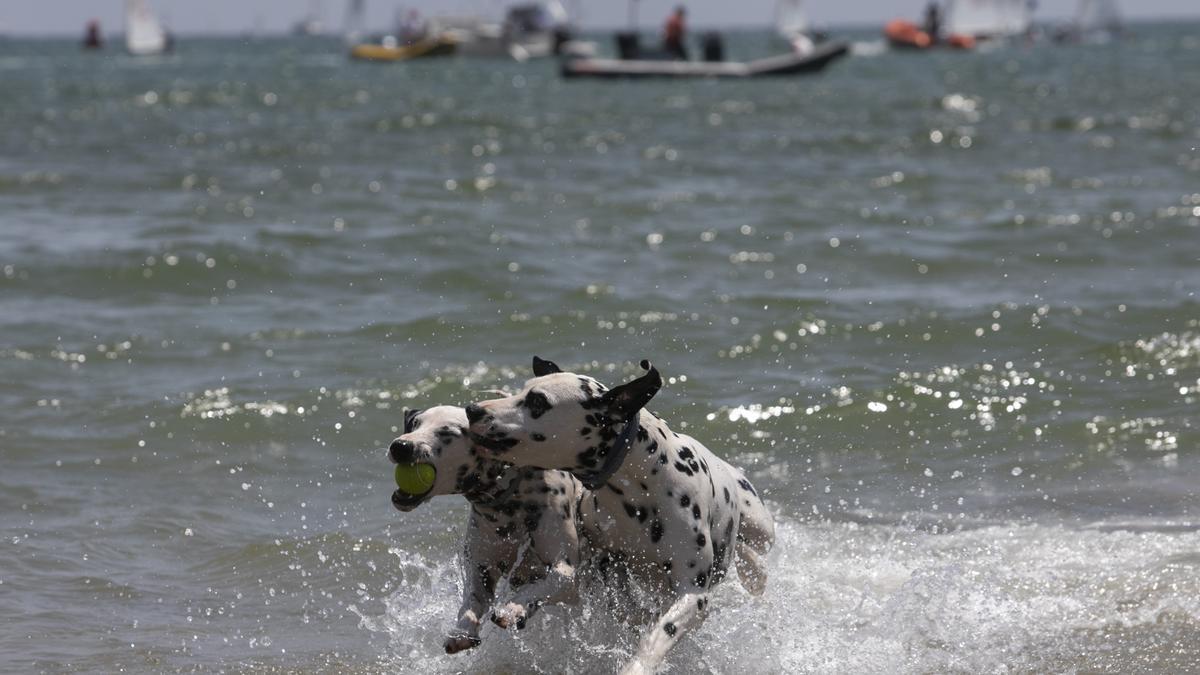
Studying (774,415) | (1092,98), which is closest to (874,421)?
(774,415)

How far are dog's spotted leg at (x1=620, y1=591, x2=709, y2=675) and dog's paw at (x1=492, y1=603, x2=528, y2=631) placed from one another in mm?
427

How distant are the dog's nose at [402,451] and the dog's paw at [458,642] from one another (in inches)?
24.8

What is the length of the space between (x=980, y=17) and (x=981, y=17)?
0.05m

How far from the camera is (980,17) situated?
84125 millimetres

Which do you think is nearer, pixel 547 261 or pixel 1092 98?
pixel 547 261

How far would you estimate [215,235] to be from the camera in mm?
15758

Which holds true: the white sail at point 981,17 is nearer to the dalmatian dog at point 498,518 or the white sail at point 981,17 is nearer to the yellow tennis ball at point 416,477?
the dalmatian dog at point 498,518

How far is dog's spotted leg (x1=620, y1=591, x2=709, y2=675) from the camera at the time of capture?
538 cm

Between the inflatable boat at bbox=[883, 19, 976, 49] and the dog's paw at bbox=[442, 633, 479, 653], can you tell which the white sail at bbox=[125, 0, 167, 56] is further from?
the dog's paw at bbox=[442, 633, 479, 653]

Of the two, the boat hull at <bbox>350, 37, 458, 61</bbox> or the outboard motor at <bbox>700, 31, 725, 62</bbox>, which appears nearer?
the outboard motor at <bbox>700, 31, 725, 62</bbox>

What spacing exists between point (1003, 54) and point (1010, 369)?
234 feet

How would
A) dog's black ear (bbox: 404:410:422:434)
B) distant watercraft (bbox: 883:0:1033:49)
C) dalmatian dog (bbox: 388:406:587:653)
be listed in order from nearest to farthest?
dalmatian dog (bbox: 388:406:587:653)
dog's black ear (bbox: 404:410:422:434)
distant watercraft (bbox: 883:0:1033:49)

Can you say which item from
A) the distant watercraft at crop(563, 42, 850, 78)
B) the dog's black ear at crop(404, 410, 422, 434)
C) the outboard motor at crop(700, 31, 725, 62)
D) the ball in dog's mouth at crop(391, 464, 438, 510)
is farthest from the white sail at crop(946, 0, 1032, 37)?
the ball in dog's mouth at crop(391, 464, 438, 510)

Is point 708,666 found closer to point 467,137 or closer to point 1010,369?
point 1010,369
